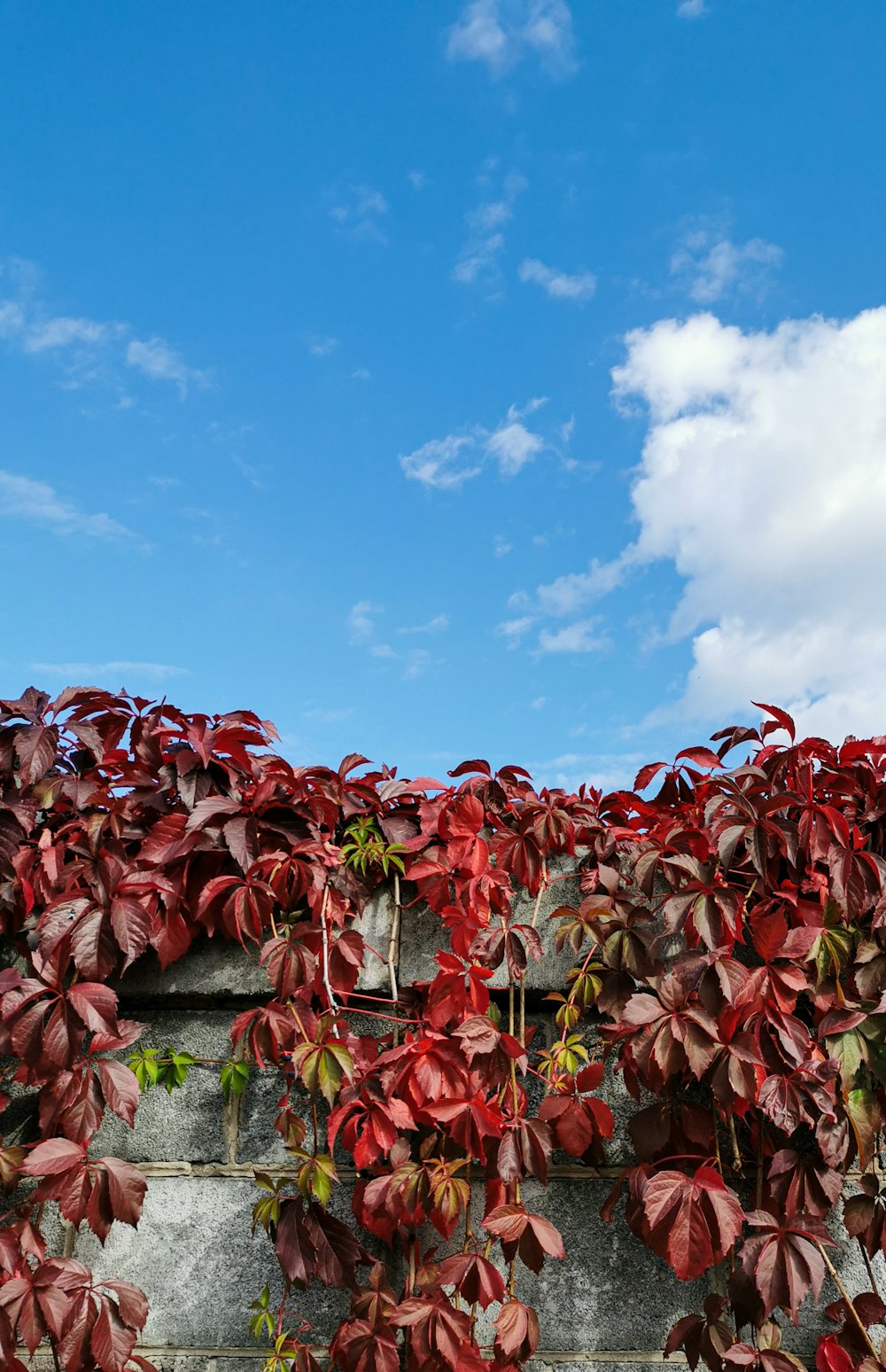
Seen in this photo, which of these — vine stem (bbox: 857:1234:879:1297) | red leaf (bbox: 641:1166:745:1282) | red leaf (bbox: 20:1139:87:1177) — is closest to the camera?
red leaf (bbox: 641:1166:745:1282)

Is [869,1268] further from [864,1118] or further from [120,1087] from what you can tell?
[120,1087]

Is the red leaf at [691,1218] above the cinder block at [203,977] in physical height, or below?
below

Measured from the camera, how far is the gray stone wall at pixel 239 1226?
1.98m

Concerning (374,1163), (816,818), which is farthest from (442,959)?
(816,818)

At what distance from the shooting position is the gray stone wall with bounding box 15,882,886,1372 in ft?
6.50

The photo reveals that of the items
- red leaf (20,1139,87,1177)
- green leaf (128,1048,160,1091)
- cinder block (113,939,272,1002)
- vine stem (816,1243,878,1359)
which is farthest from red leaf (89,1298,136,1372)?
vine stem (816,1243,878,1359)

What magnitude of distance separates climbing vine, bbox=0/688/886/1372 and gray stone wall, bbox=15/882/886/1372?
36mm

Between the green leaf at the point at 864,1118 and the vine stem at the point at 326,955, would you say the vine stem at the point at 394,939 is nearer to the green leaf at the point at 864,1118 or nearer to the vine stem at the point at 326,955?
the vine stem at the point at 326,955

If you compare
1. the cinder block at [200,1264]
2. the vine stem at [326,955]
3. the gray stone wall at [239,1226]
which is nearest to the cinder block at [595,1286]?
the gray stone wall at [239,1226]

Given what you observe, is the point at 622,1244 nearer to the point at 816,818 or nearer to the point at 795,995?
the point at 795,995

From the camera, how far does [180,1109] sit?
2.07 meters

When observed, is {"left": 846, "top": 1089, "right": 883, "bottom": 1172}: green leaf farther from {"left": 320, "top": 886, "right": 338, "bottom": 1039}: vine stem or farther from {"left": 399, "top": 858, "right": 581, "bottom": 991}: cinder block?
{"left": 320, "top": 886, "right": 338, "bottom": 1039}: vine stem

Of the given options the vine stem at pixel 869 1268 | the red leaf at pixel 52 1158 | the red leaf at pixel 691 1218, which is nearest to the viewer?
the red leaf at pixel 691 1218

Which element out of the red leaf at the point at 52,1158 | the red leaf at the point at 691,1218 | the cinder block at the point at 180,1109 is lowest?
the red leaf at the point at 691,1218
